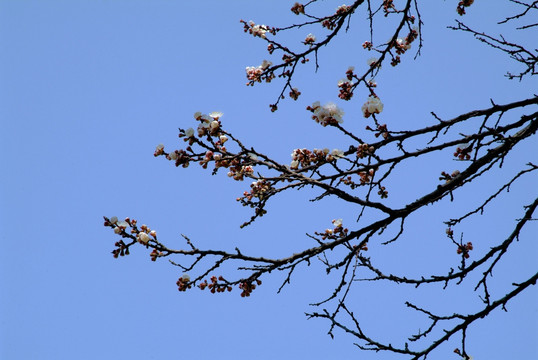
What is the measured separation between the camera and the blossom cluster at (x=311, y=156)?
301 centimetres

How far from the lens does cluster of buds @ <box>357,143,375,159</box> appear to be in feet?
9.37

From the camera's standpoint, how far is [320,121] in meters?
2.87

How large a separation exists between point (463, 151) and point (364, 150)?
2.82 ft

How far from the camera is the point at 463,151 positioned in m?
3.16

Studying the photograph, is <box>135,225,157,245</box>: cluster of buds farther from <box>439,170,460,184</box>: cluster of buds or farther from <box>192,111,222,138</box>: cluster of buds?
<box>439,170,460,184</box>: cluster of buds

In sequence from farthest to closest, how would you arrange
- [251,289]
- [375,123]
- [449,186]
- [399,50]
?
[399,50] < [251,289] < [449,186] < [375,123]

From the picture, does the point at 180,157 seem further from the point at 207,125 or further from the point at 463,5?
the point at 463,5

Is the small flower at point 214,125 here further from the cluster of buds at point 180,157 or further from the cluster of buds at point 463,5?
the cluster of buds at point 463,5

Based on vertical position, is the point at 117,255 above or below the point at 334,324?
above

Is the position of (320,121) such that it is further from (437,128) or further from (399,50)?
(399,50)

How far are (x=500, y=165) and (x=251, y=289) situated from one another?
2033mm

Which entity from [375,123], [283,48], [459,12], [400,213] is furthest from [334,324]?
[459,12]

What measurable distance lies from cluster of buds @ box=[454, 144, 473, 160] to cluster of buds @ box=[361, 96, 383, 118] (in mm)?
813

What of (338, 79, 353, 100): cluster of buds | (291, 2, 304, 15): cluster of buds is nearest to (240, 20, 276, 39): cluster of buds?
(291, 2, 304, 15): cluster of buds
